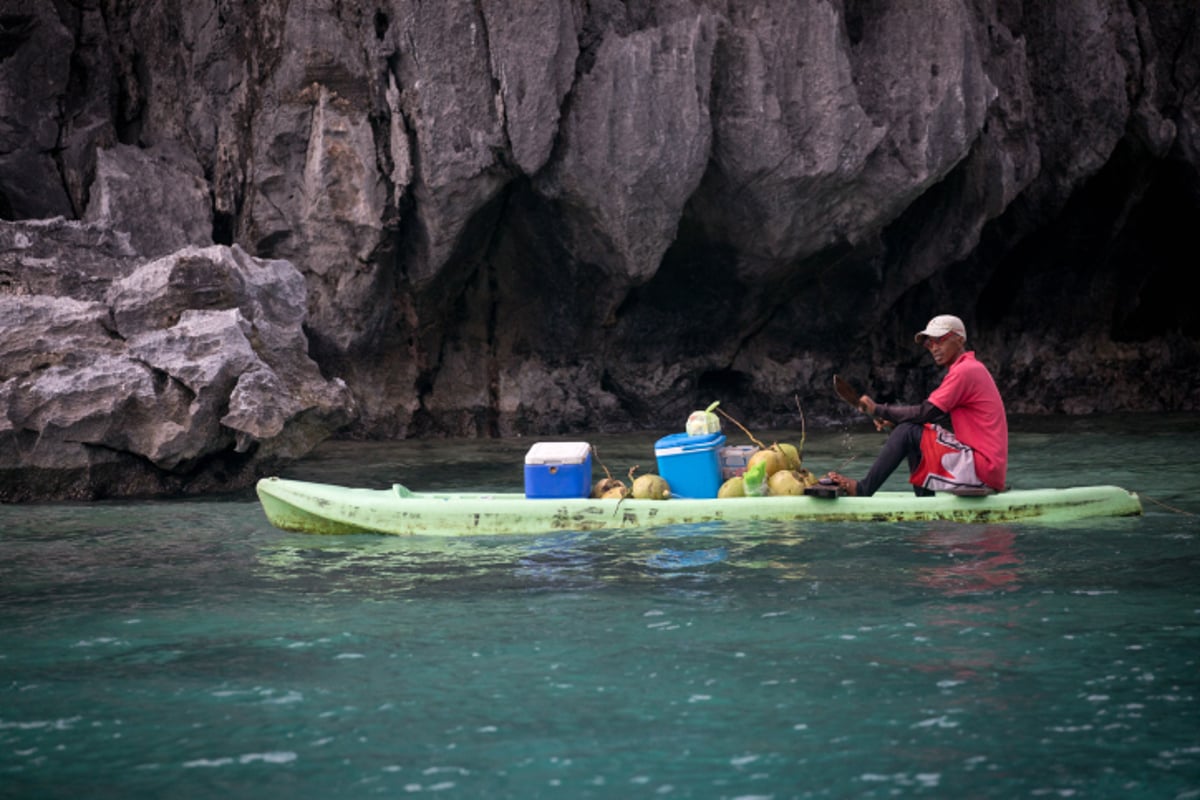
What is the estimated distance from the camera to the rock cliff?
39.0 ft

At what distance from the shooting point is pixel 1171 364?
19469 mm

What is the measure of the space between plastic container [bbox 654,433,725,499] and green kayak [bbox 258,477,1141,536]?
458mm

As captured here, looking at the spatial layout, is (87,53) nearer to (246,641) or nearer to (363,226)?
(363,226)

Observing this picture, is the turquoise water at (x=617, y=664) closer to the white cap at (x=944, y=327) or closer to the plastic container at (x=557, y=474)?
the plastic container at (x=557, y=474)

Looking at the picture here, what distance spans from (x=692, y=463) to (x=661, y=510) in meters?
0.57

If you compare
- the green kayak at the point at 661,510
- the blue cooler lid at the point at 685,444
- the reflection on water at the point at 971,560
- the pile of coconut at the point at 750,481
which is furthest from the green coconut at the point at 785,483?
the reflection on water at the point at 971,560

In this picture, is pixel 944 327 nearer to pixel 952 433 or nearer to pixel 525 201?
pixel 952 433

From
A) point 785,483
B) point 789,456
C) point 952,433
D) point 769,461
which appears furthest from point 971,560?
point 789,456

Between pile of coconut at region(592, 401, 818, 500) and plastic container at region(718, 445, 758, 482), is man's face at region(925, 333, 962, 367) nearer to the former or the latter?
pile of coconut at region(592, 401, 818, 500)

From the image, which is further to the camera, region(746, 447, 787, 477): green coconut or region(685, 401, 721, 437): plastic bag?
region(685, 401, 721, 437): plastic bag

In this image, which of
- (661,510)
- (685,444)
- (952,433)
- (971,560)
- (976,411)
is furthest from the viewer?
(685,444)

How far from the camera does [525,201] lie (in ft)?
52.4

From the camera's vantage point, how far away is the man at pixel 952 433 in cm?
810

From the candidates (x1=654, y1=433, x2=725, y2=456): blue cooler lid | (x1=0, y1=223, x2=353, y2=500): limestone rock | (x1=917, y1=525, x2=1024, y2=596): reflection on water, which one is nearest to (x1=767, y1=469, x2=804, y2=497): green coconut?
(x1=654, y1=433, x2=725, y2=456): blue cooler lid
